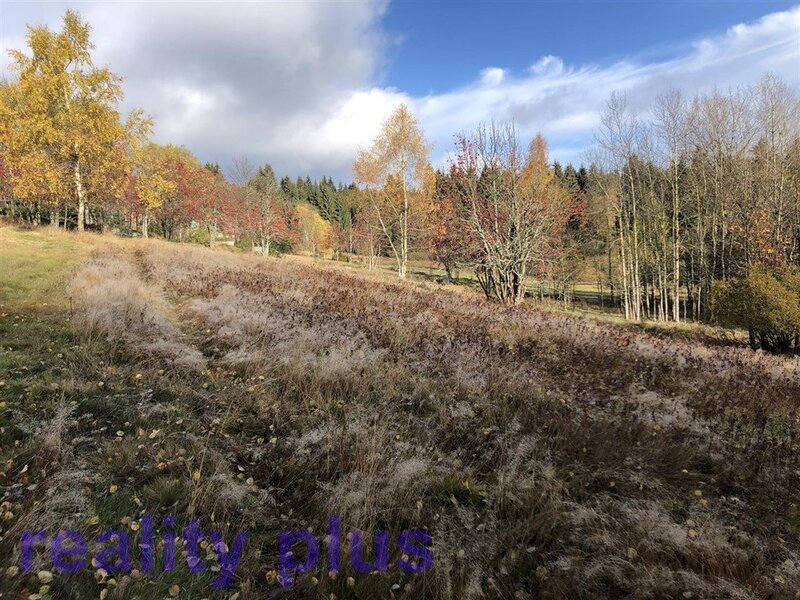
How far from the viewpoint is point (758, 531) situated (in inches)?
127

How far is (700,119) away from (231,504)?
32.6 meters

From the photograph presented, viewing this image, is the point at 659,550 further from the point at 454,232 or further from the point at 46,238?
the point at 46,238

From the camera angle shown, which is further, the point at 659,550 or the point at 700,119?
the point at 700,119

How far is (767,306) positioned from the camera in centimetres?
1439

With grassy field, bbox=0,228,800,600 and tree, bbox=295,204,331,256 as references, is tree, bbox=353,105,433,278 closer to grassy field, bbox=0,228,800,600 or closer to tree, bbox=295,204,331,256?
grassy field, bbox=0,228,800,600

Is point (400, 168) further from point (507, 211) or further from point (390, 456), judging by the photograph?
point (390, 456)

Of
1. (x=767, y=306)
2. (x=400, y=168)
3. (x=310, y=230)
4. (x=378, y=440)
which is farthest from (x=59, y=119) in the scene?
(x=310, y=230)

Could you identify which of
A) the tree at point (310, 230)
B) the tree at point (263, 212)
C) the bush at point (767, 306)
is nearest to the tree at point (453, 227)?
the bush at point (767, 306)

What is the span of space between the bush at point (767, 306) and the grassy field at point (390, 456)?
856 centimetres

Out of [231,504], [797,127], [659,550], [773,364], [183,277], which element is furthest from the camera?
[797,127]

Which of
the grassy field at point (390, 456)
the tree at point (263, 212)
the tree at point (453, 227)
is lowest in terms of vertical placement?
the grassy field at point (390, 456)

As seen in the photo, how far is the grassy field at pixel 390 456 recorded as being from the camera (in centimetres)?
268

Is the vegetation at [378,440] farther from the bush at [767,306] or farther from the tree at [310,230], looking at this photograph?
the tree at [310,230]

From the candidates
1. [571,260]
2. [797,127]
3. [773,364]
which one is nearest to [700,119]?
[797,127]
